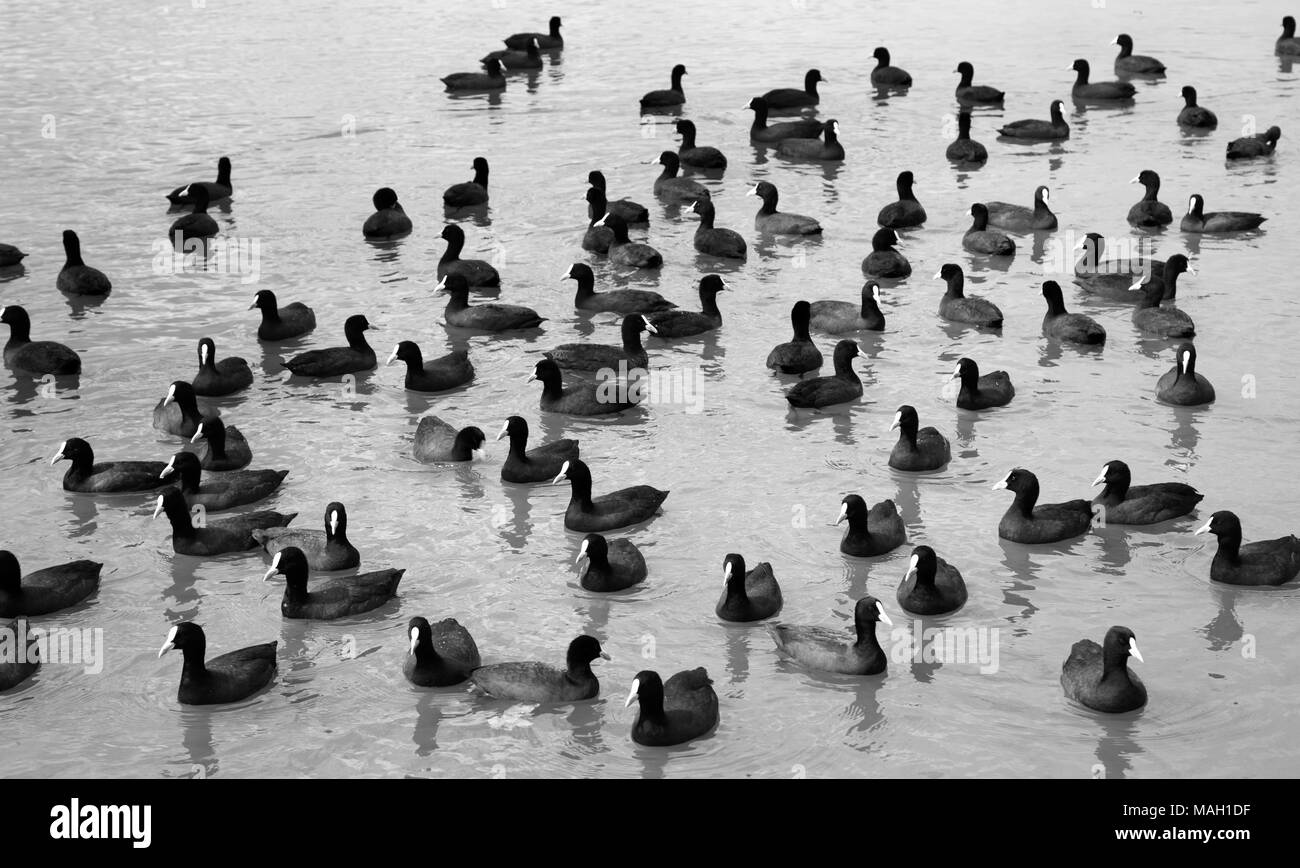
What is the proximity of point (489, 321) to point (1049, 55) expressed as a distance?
23335mm

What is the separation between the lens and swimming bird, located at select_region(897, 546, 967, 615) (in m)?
15.5

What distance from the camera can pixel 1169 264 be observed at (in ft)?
80.0

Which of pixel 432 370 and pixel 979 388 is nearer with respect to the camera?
pixel 979 388

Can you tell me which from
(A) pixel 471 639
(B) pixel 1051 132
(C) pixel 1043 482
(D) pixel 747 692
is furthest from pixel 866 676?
(B) pixel 1051 132

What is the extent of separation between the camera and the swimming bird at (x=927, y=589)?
610 inches

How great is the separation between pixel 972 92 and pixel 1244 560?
72.3 feet

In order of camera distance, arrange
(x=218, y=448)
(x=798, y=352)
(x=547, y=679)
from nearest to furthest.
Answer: (x=547, y=679) < (x=218, y=448) < (x=798, y=352)

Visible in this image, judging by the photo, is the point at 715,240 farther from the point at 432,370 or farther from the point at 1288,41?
the point at 1288,41

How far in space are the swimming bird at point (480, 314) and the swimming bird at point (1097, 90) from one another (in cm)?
1813

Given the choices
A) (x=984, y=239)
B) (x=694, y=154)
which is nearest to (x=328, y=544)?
(x=984, y=239)

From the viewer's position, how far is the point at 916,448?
19.0m

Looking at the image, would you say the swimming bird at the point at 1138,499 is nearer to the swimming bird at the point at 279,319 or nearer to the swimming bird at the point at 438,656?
the swimming bird at the point at 438,656

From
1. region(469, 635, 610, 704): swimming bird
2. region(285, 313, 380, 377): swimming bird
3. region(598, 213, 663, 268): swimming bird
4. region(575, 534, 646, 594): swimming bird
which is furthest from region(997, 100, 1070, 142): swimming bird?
region(469, 635, 610, 704): swimming bird
